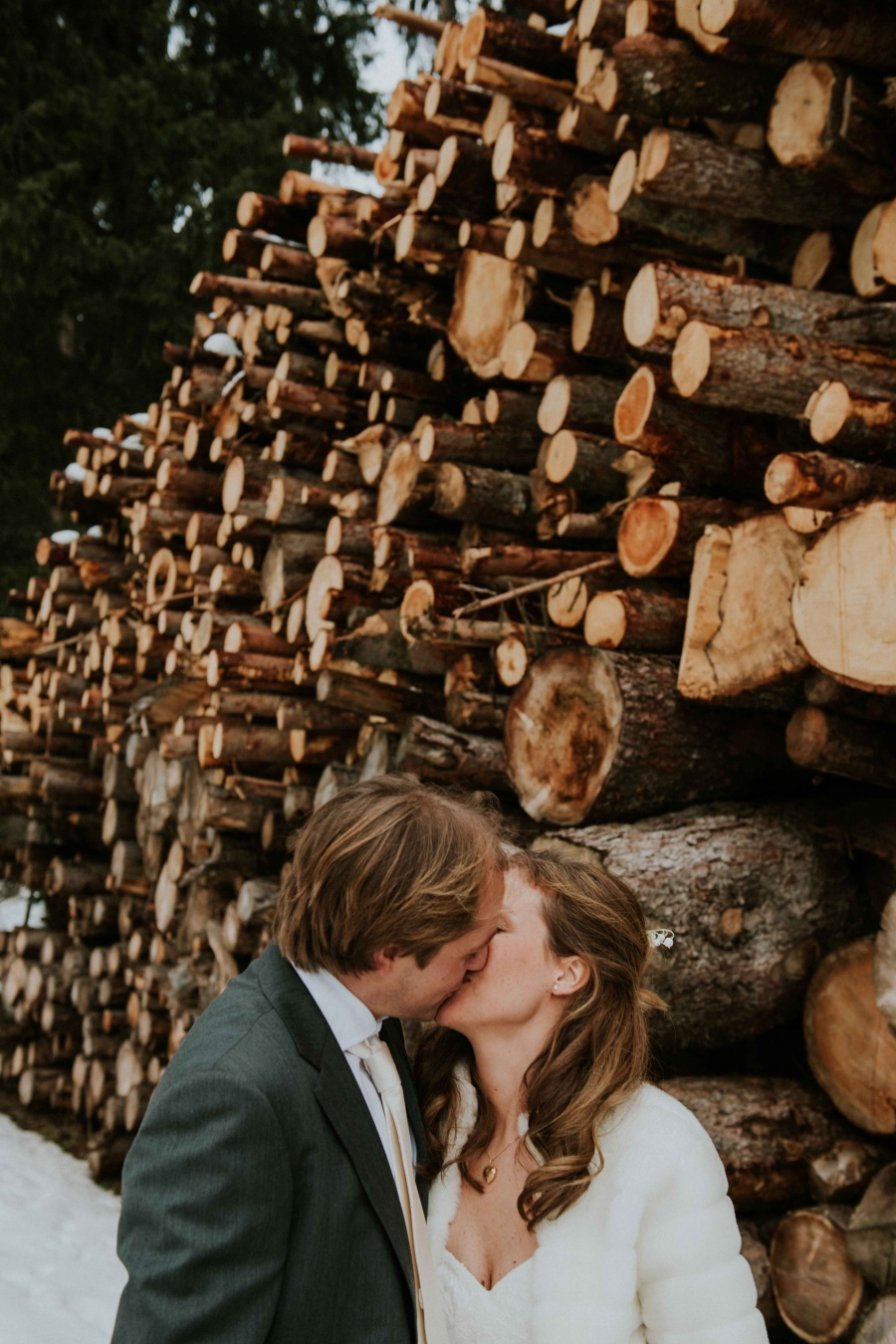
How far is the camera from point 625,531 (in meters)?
2.92

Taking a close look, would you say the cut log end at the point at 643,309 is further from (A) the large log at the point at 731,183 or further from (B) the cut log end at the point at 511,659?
(B) the cut log end at the point at 511,659

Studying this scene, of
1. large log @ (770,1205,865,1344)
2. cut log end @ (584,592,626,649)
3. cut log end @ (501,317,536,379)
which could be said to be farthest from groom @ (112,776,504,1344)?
cut log end @ (501,317,536,379)

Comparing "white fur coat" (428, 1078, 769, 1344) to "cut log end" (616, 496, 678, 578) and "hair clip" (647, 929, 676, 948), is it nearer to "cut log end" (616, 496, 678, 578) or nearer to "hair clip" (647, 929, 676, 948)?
"hair clip" (647, 929, 676, 948)

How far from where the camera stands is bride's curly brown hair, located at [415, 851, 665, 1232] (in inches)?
72.3

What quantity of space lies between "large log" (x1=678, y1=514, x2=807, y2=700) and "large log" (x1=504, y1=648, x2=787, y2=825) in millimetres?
159

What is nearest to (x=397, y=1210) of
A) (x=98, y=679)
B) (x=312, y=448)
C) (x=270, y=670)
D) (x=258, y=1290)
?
(x=258, y=1290)

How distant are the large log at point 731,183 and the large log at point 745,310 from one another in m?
0.28

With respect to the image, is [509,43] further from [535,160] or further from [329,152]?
[329,152]

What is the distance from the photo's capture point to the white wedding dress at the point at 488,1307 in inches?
71.6

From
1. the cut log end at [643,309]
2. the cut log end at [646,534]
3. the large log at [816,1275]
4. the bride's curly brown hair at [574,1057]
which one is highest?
the cut log end at [643,309]

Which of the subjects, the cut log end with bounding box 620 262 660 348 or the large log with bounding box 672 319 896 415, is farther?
the cut log end with bounding box 620 262 660 348

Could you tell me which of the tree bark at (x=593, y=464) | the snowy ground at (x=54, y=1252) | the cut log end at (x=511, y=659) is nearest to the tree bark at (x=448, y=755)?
the cut log end at (x=511, y=659)

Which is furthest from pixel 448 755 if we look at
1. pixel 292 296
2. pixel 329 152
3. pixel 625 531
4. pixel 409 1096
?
pixel 329 152

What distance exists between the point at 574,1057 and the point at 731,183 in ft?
6.95
